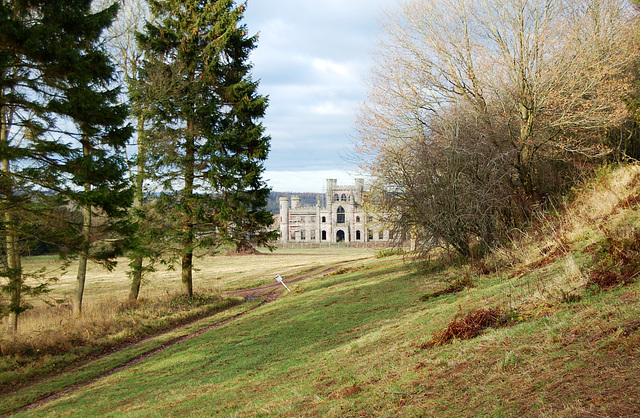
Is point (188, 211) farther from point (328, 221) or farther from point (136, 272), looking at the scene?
point (328, 221)

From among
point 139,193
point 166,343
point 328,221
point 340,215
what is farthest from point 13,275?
point 340,215

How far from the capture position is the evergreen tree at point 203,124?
19.8 meters

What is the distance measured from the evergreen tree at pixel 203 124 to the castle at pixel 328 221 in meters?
63.6

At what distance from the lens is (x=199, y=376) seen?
9.84 meters

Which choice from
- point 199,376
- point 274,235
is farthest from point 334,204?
point 199,376

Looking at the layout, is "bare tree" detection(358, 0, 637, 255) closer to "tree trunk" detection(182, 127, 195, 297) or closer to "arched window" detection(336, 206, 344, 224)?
"tree trunk" detection(182, 127, 195, 297)

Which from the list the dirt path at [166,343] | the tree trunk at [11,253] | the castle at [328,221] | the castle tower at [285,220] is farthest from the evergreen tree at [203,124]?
the castle tower at [285,220]

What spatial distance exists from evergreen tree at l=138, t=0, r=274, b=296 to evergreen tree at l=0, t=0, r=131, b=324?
666 centimetres

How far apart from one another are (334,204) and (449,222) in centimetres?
7106

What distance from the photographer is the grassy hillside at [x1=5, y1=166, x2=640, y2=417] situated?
4.31 meters

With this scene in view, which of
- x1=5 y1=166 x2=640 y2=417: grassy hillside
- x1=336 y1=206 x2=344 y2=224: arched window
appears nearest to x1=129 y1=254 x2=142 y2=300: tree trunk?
x1=5 y1=166 x2=640 y2=417: grassy hillside

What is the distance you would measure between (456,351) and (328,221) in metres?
81.0

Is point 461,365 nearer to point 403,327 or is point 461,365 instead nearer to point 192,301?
point 403,327

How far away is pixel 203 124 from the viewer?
67.9ft
